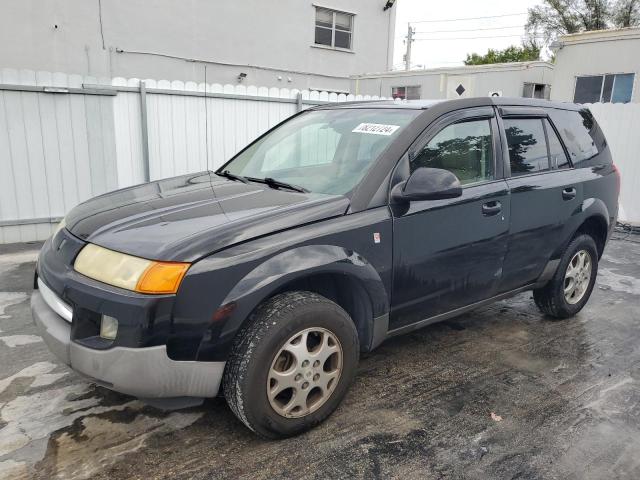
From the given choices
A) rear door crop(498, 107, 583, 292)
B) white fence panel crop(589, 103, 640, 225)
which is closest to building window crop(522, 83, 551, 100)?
white fence panel crop(589, 103, 640, 225)

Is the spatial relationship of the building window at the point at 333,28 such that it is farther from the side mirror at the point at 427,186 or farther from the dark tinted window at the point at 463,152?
the side mirror at the point at 427,186

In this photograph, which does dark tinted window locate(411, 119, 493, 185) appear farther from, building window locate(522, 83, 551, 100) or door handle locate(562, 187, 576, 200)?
building window locate(522, 83, 551, 100)

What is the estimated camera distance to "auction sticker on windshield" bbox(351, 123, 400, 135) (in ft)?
10.7

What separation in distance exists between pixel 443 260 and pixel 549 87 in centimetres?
1830

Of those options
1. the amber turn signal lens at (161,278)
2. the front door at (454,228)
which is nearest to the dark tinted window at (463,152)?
the front door at (454,228)

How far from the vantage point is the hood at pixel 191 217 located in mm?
2420

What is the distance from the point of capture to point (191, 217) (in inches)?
105

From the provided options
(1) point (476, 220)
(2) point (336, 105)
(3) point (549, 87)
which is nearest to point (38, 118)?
(2) point (336, 105)

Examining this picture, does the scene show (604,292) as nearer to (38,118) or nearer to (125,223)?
(125,223)

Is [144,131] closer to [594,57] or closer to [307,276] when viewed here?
[307,276]

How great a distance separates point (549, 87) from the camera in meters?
19.0

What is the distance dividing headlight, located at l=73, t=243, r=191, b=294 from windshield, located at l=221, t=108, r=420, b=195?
42.4 inches

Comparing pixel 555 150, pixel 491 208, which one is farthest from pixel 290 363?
pixel 555 150

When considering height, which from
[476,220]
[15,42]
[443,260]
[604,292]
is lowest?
[604,292]
